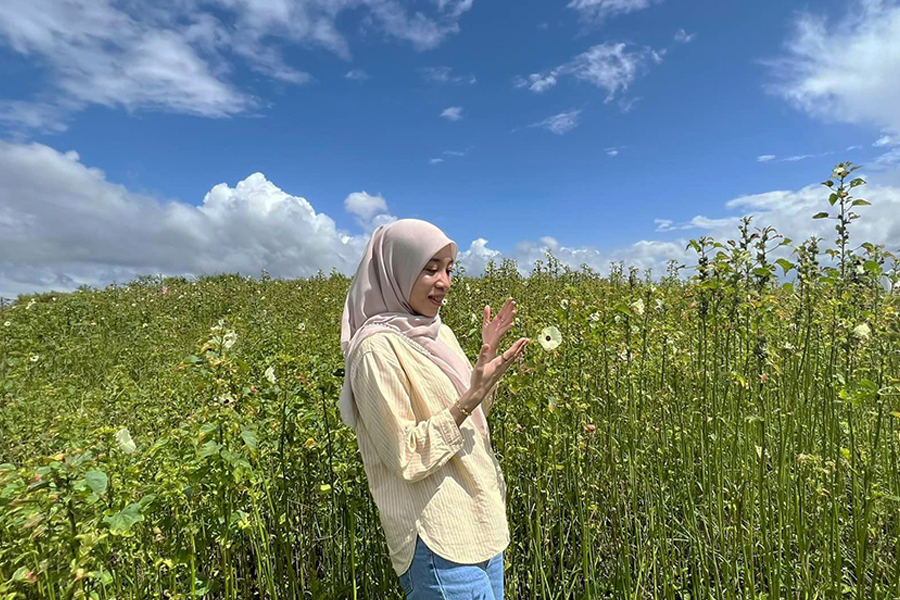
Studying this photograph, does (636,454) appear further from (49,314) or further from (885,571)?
(49,314)

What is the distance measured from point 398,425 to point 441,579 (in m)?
0.46

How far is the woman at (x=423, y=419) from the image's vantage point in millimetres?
1353

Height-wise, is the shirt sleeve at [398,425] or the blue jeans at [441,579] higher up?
the shirt sleeve at [398,425]

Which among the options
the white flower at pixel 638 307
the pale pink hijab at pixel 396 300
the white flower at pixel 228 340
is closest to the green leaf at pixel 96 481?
the white flower at pixel 228 340

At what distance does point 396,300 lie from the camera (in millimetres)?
1608

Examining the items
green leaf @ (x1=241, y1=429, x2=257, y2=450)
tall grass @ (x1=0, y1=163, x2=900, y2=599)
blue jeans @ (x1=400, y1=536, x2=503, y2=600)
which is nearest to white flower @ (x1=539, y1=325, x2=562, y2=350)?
tall grass @ (x1=0, y1=163, x2=900, y2=599)

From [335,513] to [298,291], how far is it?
23.8 ft

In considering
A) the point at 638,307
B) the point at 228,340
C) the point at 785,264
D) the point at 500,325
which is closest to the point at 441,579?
the point at 500,325

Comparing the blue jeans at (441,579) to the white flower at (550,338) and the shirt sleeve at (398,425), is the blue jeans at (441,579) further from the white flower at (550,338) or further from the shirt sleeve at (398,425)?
the white flower at (550,338)

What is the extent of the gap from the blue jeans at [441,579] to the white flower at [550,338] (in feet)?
2.88

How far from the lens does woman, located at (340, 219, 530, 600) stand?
4.44 feet

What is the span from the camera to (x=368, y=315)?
1632 mm

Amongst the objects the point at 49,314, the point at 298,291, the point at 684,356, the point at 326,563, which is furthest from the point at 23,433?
the point at 49,314

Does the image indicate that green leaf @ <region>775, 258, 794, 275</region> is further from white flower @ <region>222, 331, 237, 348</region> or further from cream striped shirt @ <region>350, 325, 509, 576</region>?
white flower @ <region>222, 331, 237, 348</region>
